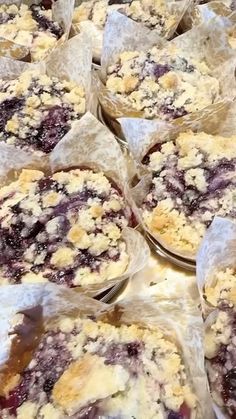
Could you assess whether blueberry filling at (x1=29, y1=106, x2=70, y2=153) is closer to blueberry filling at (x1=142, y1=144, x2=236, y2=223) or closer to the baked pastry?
blueberry filling at (x1=142, y1=144, x2=236, y2=223)

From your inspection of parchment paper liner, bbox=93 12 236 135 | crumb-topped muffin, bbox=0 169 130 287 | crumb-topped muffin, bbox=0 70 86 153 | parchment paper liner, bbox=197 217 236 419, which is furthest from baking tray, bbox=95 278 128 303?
parchment paper liner, bbox=93 12 236 135

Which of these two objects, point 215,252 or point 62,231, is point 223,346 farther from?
point 62,231

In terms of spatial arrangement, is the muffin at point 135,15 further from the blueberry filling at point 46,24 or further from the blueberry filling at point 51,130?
the blueberry filling at point 51,130

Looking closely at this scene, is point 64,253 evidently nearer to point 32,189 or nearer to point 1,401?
point 32,189

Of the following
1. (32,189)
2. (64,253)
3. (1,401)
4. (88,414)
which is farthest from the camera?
(32,189)

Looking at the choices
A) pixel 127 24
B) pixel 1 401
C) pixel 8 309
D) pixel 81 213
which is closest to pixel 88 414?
pixel 1 401

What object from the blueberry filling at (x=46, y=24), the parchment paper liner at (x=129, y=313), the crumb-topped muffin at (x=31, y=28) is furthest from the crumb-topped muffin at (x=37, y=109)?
the parchment paper liner at (x=129, y=313)

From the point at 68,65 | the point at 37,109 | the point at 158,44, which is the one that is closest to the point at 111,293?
the point at 37,109
